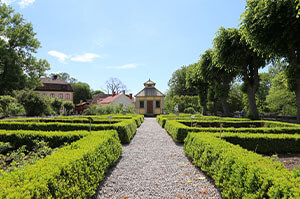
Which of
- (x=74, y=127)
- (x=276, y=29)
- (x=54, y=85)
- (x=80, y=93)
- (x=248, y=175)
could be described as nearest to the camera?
(x=248, y=175)

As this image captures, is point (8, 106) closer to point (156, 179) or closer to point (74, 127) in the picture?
point (74, 127)

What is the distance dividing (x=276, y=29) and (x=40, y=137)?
44.7ft

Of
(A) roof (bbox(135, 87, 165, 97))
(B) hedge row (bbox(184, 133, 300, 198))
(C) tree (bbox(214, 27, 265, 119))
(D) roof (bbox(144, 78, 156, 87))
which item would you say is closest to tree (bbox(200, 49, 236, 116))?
(C) tree (bbox(214, 27, 265, 119))

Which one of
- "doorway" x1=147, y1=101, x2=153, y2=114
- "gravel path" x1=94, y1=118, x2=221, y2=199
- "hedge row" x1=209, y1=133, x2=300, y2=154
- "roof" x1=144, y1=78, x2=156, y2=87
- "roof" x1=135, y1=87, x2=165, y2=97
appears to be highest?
"roof" x1=144, y1=78, x2=156, y2=87

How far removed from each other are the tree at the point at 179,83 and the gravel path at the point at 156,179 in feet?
130

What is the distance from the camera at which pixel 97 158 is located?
3.85 metres

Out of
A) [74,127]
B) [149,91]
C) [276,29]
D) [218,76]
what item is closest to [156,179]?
[74,127]

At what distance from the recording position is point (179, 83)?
46031mm

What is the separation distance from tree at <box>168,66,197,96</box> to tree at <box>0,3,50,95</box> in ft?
102

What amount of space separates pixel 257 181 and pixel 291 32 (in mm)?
11330

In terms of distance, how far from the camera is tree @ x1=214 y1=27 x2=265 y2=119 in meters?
14.9

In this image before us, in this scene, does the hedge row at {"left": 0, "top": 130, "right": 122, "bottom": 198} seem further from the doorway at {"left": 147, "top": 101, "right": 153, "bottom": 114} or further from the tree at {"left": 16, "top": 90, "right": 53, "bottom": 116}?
the doorway at {"left": 147, "top": 101, "right": 153, "bottom": 114}

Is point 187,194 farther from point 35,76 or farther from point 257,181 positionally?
point 35,76

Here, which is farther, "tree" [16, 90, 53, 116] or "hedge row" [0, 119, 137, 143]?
"tree" [16, 90, 53, 116]
